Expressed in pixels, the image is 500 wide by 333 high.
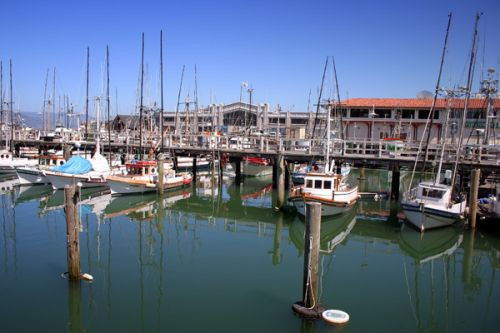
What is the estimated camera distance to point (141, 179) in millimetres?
35375

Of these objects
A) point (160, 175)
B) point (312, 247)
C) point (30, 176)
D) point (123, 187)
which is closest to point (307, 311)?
point (312, 247)

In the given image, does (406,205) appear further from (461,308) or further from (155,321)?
(155,321)

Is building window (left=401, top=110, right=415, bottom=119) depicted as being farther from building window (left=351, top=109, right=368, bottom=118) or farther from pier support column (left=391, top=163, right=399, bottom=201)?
pier support column (left=391, top=163, right=399, bottom=201)

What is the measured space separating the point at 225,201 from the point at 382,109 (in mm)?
35262

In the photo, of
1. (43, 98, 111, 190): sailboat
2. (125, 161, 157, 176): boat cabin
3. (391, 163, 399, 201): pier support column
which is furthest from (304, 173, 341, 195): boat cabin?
(43, 98, 111, 190): sailboat

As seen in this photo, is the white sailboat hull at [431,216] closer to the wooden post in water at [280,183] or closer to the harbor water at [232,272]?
the harbor water at [232,272]

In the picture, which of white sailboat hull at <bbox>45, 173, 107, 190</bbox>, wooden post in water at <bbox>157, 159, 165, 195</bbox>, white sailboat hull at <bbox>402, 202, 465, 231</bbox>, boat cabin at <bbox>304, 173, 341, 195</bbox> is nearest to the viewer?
white sailboat hull at <bbox>402, 202, 465, 231</bbox>

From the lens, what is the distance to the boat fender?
1311 cm

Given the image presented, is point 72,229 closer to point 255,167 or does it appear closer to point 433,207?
A: point 433,207

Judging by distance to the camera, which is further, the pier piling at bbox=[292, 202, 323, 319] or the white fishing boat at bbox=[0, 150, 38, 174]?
the white fishing boat at bbox=[0, 150, 38, 174]

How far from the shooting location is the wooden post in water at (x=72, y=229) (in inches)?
582

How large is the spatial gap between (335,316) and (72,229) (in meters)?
8.71

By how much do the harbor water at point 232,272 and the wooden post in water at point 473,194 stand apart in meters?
0.90

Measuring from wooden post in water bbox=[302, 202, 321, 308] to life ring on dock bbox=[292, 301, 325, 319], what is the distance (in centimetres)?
13
